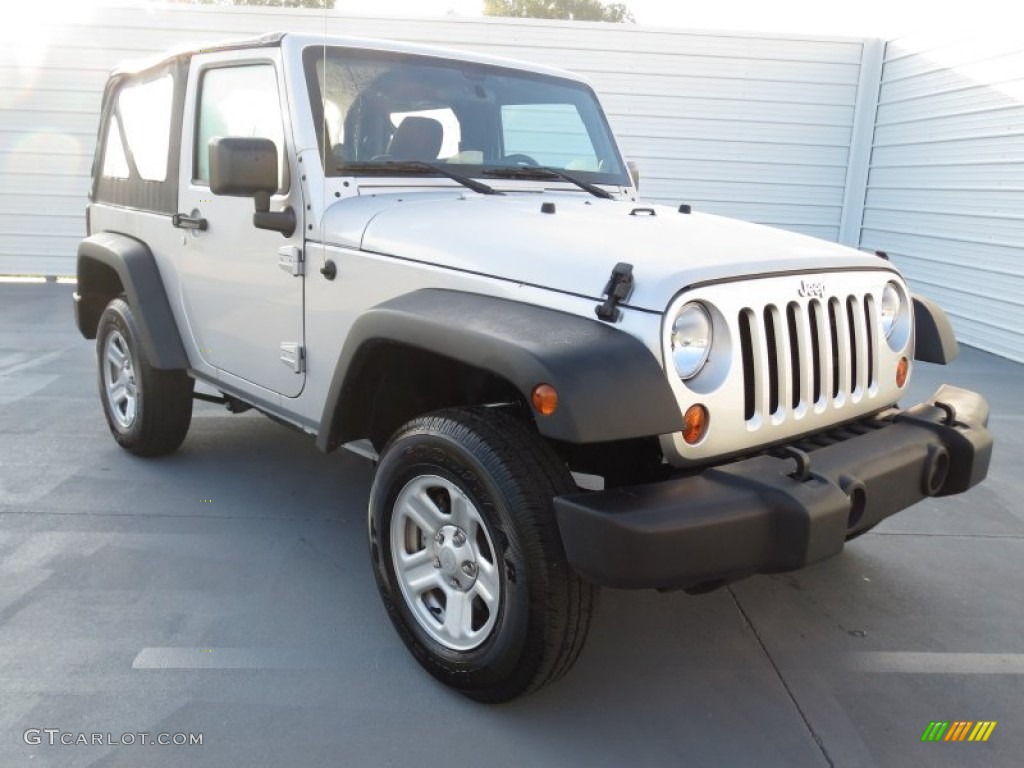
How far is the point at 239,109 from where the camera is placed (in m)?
3.61

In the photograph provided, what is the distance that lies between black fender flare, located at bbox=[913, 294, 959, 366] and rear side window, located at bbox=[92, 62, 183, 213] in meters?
3.10

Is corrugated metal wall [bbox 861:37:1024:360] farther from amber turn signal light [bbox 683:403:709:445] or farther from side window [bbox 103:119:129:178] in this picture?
side window [bbox 103:119:129:178]

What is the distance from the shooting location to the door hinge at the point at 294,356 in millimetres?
3277

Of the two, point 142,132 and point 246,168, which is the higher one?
point 142,132

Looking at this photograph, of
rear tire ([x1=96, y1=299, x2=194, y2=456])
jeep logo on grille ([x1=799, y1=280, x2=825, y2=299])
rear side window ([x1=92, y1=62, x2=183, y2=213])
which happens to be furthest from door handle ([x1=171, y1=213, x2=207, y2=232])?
jeep logo on grille ([x1=799, y1=280, x2=825, y2=299])

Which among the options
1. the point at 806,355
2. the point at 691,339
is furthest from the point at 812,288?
the point at 691,339

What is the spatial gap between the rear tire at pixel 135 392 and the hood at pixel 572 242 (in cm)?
166

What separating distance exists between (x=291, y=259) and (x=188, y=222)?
33.7 inches

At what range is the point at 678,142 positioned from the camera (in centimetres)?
1133

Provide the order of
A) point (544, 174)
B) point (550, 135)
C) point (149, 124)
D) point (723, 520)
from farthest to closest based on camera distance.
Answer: point (149, 124) < point (550, 135) < point (544, 174) < point (723, 520)

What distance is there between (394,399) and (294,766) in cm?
125

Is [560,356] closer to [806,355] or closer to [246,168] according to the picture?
[806,355]

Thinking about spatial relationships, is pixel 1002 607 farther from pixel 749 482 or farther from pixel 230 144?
pixel 230 144

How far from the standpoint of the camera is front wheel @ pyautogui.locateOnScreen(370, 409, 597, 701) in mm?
2260
